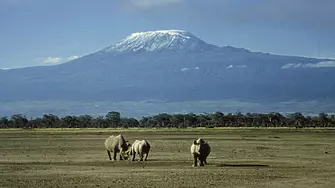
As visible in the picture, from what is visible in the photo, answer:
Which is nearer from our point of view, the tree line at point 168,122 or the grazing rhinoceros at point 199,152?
the grazing rhinoceros at point 199,152

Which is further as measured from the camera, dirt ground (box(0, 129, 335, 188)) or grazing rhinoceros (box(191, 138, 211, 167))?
grazing rhinoceros (box(191, 138, 211, 167))

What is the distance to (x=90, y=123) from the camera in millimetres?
157375

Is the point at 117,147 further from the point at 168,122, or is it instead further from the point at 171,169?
the point at 168,122

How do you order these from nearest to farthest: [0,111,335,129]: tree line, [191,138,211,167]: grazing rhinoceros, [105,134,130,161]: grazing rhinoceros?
[191,138,211,167]: grazing rhinoceros, [105,134,130,161]: grazing rhinoceros, [0,111,335,129]: tree line

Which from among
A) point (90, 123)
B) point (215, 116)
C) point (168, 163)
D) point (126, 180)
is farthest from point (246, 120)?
point (126, 180)

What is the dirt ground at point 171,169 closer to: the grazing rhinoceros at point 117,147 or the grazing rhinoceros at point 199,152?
the grazing rhinoceros at point 199,152

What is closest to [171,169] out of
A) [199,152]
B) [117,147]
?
[199,152]

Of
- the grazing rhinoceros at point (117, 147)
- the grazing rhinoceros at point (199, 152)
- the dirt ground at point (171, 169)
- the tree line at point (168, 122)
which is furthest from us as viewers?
the tree line at point (168, 122)

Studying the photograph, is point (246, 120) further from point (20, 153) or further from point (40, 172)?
point (40, 172)

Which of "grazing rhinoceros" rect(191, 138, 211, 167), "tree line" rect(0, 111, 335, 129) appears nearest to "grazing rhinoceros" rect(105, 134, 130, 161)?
"grazing rhinoceros" rect(191, 138, 211, 167)

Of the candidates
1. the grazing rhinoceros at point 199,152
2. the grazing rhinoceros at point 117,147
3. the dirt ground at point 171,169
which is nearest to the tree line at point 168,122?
the dirt ground at point 171,169

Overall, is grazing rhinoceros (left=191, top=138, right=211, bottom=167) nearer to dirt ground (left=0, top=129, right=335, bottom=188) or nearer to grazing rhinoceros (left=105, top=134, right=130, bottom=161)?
dirt ground (left=0, top=129, right=335, bottom=188)

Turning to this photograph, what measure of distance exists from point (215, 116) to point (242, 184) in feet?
423

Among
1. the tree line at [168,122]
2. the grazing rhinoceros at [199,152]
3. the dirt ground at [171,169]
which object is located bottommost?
the dirt ground at [171,169]
